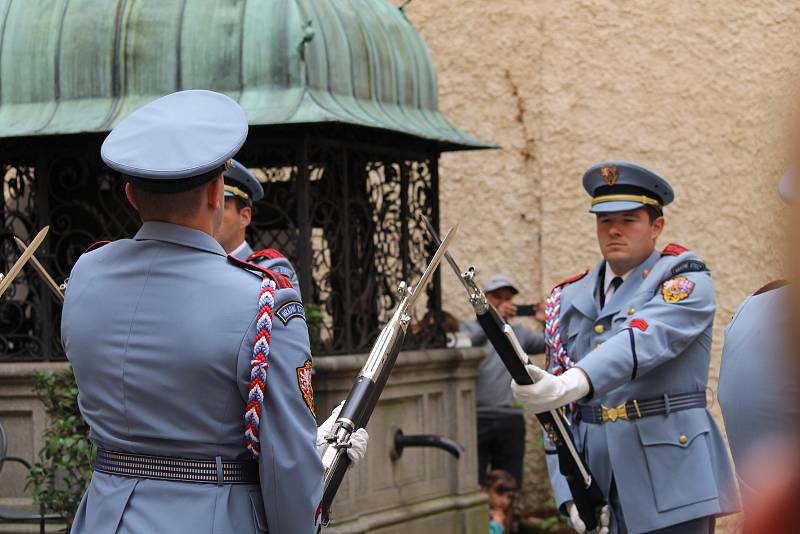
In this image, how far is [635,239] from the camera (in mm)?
4934

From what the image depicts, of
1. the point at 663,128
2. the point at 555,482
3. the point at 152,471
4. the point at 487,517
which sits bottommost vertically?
the point at 487,517

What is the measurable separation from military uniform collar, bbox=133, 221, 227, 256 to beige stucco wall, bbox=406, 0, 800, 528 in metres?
5.64

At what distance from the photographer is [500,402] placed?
8.23 m

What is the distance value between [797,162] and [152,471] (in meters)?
1.91

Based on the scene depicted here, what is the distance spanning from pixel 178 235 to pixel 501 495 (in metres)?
5.11

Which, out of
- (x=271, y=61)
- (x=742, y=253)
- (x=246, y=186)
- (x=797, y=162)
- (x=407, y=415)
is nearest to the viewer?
(x=797, y=162)

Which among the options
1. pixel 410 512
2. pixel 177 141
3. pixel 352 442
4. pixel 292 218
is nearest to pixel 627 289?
pixel 352 442

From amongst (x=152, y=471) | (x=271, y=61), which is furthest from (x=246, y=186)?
(x=152, y=471)

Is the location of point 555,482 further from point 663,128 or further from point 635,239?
point 663,128

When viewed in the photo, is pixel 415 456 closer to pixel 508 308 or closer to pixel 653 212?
pixel 508 308

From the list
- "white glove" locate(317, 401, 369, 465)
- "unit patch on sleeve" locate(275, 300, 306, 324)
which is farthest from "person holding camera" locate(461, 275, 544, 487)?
"unit patch on sleeve" locate(275, 300, 306, 324)

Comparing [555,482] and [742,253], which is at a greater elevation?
[742,253]

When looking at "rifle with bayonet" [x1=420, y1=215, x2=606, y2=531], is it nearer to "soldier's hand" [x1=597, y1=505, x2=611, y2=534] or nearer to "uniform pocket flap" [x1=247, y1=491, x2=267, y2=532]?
"soldier's hand" [x1=597, y1=505, x2=611, y2=534]

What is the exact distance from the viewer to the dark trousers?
8.09 m
